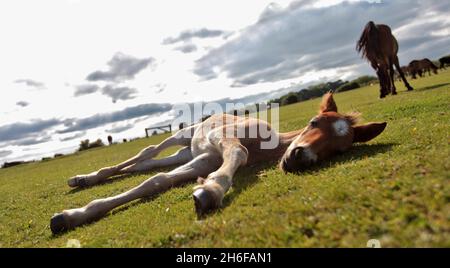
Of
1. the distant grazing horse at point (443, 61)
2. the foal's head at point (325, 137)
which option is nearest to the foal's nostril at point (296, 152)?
the foal's head at point (325, 137)

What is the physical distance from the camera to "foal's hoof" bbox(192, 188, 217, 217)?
4609 millimetres

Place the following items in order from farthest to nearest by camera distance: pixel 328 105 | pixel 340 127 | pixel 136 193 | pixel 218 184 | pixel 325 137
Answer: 1. pixel 328 105
2. pixel 136 193
3. pixel 340 127
4. pixel 325 137
5. pixel 218 184

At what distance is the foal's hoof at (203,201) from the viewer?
4.61 m

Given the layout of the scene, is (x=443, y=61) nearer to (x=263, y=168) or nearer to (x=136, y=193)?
(x=263, y=168)

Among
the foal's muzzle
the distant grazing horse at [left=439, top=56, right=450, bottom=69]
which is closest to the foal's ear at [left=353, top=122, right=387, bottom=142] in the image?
the foal's muzzle

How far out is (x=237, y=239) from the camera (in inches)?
139

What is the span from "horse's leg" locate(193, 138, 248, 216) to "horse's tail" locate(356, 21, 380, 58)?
49.4 feet

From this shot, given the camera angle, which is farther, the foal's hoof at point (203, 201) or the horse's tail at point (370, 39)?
the horse's tail at point (370, 39)

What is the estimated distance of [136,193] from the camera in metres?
6.50

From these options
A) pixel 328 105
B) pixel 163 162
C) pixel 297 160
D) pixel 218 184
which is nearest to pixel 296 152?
pixel 297 160

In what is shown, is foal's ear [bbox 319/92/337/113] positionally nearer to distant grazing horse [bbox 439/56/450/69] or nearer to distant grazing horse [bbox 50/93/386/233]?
distant grazing horse [bbox 50/93/386/233]

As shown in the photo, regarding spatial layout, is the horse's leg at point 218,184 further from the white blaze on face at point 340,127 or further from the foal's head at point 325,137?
the white blaze on face at point 340,127

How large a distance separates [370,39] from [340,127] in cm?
1467
